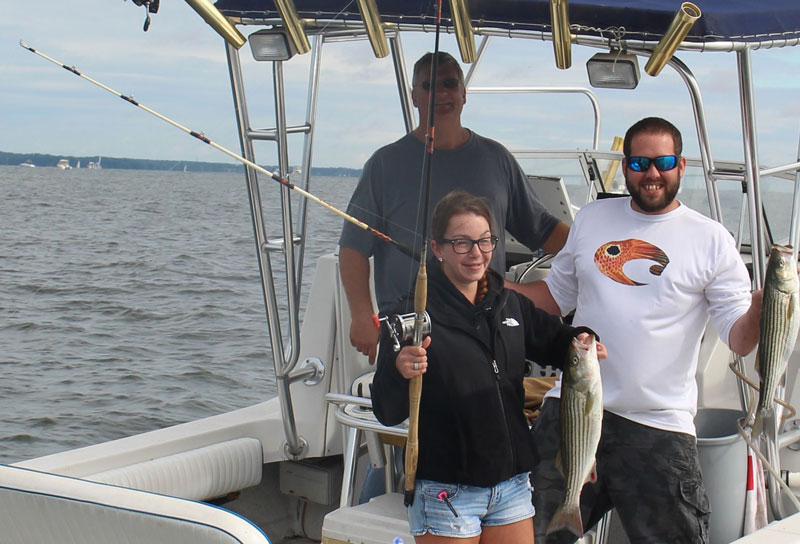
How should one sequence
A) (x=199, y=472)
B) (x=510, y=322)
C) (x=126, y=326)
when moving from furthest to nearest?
(x=126, y=326), (x=199, y=472), (x=510, y=322)

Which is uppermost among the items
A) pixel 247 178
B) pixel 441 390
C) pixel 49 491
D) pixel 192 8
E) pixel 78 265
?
pixel 192 8

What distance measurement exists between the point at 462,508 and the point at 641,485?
0.73m

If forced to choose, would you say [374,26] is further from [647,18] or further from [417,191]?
[647,18]

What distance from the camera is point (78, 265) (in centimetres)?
2041

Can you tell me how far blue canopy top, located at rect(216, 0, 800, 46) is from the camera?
3.01m

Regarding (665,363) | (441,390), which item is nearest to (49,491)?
(441,390)

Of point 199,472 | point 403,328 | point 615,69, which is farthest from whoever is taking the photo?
point 199,472

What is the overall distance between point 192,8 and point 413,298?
122 cm

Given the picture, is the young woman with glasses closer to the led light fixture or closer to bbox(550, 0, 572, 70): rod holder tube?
bbox(550, 0, 572, 70): rod holder tube

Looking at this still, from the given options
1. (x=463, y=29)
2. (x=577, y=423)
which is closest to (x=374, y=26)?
(x=463, y=29)

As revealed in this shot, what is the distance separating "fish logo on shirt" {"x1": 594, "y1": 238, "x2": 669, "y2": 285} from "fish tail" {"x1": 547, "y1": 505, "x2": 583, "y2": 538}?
0.72 metres

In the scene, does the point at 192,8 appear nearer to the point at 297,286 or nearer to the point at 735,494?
the point at 297,286

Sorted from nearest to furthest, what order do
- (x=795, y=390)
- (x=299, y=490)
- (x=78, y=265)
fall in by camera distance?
1. (x=795, y=390)
2. (x=299, y=490)
3. (x=78, y=265)

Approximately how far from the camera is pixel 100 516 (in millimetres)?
2527
